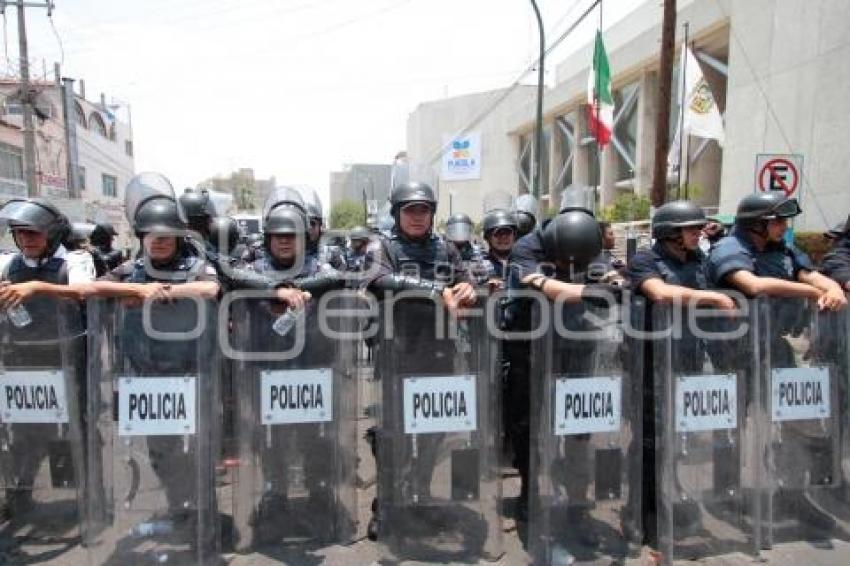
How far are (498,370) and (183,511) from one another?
66.3 inches

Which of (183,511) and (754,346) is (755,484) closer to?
(754,346)

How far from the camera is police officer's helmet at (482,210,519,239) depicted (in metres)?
5.53

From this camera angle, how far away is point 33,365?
3166 mm

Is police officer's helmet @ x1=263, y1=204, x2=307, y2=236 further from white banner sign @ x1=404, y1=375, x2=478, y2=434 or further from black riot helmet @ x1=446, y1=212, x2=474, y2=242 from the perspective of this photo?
black riot helmet @ x1=446, y1=212, x2=474, y2=242

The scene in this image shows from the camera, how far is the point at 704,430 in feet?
10.4

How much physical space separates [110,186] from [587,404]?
5157cm

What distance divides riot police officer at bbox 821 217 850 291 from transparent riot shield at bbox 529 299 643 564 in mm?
1540

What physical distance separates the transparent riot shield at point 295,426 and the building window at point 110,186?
48811 mm

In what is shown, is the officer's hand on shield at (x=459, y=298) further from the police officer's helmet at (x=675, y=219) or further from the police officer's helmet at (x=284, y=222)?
the police officer's helmet at (x=675, y=219)

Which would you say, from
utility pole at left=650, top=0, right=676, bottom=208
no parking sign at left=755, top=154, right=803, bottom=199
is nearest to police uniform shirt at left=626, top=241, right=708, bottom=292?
no parking sign at left=755, top=154, right=803, bottom=199

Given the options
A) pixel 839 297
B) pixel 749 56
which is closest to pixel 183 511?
pixel 839 297

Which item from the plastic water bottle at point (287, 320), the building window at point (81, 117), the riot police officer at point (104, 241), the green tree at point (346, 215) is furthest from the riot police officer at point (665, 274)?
the green tree at point (346, 215)

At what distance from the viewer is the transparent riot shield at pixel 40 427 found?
10.3 feet

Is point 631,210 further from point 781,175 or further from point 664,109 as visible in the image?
point 781,175
